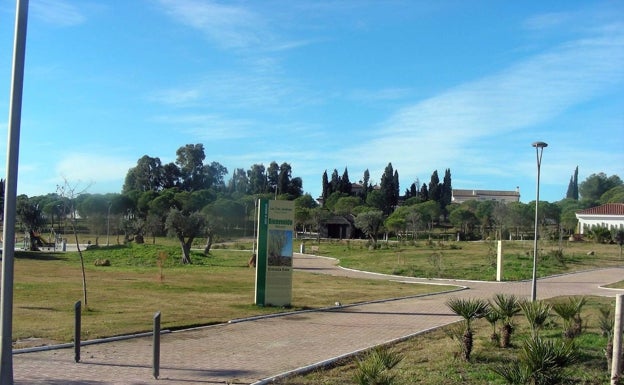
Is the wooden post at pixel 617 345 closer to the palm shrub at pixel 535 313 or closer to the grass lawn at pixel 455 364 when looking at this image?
the grass lawn at pixel 455 364

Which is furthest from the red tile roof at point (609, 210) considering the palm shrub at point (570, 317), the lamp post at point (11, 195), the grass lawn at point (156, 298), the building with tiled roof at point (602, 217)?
the lamp post at point (11, 195)

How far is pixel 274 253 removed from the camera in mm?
17219

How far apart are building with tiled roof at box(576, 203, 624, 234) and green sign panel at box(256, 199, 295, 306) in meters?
52.3

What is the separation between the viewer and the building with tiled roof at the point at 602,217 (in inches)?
2459

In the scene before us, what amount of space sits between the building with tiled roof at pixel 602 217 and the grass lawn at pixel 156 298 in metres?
43.3

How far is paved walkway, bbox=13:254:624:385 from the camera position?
8.23 metres

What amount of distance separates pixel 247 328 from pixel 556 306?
6288mm

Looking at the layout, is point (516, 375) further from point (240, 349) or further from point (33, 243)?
point (33, 243)

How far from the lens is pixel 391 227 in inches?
2403

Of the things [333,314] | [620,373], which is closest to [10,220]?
[620,373]

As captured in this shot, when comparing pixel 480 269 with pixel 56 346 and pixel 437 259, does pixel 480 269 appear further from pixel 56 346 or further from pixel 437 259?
pixel 56 346

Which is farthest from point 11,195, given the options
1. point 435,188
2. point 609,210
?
point 435,188

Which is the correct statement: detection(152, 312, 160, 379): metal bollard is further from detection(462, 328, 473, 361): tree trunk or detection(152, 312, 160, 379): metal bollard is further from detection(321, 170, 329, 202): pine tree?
detection(321, 170, 329, 202): pine tree

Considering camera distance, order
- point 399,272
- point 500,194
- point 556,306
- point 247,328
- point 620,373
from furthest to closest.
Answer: point 500,194, point 399,272, point 247,328, point 556,306, point 620,373
